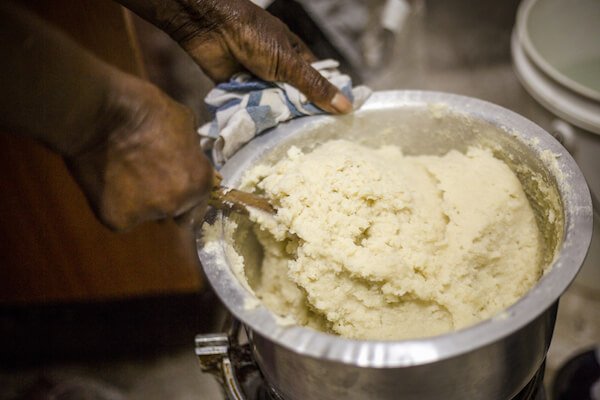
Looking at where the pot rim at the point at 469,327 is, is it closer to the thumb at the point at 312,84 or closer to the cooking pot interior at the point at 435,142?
the cooking pot interior at the point at 435,142

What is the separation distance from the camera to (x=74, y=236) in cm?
157

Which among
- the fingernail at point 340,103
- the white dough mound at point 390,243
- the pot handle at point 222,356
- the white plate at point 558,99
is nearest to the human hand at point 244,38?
the fingernail at point 340,103

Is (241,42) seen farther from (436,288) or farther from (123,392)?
(123,392)

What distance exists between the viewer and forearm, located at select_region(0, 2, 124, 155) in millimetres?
775

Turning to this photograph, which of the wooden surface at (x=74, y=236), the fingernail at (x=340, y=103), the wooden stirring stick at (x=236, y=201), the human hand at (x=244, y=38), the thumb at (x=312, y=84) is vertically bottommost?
the wooden surface at (x=74, y=236)

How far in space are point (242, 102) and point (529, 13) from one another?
1064 mm

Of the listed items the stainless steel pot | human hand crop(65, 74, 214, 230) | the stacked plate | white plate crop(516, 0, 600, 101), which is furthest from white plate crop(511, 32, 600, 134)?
human hand crop(65, 74, 214, 230)

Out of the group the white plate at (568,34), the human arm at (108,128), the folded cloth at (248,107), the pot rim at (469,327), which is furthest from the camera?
the white plate at (568,34)

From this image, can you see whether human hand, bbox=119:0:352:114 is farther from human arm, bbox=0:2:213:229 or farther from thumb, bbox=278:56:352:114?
human arm, bbox=0:2:213:229

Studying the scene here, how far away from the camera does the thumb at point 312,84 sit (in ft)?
3.49

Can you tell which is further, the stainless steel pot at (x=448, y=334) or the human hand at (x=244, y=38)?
the human hand at (x=244, y=38)

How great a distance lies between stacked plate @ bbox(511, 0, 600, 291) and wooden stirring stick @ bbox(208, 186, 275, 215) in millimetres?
839

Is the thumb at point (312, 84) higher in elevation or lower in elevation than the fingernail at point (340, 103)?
higher

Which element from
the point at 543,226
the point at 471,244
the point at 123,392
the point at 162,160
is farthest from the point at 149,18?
the point at 123,392
